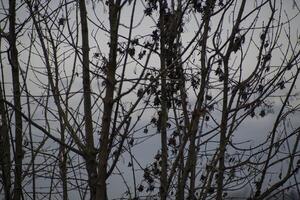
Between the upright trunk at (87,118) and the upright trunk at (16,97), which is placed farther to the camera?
the upright trunk at (16,97)

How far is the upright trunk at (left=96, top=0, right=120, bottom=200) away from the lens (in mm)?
1688

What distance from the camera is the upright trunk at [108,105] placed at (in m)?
1.69

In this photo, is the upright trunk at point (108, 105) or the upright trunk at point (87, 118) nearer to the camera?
the upright trunk at point (108, 105)

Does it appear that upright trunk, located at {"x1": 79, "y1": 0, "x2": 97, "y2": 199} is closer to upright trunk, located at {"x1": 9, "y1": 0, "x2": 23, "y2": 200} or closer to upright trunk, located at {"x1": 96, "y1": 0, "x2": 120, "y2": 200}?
upright trunk, located at {"x1": 96, "y1": 0, "x2": 120, "y2": 200}

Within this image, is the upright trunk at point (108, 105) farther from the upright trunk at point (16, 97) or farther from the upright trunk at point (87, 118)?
the upright trunk at point (16, 97)

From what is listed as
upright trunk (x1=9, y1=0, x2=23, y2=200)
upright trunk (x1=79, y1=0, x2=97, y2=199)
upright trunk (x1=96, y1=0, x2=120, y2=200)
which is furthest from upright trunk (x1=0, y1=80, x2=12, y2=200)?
upright trunk (x1=96, y1=0, x2=120, y2=200)

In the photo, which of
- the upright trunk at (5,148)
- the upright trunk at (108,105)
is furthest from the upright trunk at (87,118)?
the upright trunk at (5,148)

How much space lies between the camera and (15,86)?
2.52m

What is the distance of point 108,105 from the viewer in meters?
1.75

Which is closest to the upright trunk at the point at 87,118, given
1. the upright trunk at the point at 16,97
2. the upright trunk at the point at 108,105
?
the upright trunk at the point at 108,105

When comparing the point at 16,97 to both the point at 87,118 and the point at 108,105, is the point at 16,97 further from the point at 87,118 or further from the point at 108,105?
the point at 108,105

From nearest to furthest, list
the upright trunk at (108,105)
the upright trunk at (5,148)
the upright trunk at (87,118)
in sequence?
the upright trunk at (108,105) → the upright trunk at (87,118) → the upright trunk at (5,148)

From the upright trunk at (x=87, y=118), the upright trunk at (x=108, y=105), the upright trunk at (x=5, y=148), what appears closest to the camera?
the upright trunk at (x=108, y=105)

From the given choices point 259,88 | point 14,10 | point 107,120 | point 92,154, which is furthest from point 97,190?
point 259,88
